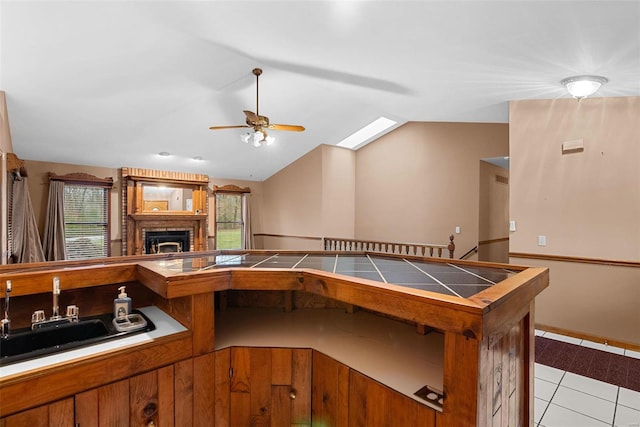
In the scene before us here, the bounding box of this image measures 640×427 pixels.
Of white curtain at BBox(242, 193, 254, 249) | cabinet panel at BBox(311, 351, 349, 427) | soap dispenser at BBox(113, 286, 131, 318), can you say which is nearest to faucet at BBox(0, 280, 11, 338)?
soap dispenser at BBox(113, 286, 131, 318)

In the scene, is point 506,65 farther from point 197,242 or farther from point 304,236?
point 197,242

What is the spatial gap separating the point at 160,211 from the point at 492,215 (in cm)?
684

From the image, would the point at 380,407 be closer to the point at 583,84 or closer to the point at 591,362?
the point at 591,362

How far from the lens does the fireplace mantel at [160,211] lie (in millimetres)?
6504

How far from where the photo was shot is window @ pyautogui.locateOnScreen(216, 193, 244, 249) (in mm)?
7840

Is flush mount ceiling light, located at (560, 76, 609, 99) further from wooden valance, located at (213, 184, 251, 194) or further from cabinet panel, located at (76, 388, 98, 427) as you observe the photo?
wooden valance, located at (213, 184, 251, 194)

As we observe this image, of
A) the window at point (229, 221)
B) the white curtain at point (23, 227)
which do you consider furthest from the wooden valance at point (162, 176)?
the white curtain at point (23, 227)

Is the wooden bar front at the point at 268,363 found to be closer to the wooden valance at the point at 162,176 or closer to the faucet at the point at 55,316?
the faucet at the point at 55,316

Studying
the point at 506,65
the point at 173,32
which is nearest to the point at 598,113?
the point at 506,65

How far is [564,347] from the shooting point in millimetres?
3420

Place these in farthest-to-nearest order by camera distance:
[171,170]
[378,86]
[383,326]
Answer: [171,170] < [378,86] < [383,326]

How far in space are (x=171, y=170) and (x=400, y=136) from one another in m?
4.92

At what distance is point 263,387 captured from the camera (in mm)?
1663

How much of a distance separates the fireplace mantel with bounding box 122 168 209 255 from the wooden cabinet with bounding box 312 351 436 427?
6.17m
